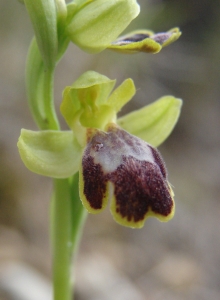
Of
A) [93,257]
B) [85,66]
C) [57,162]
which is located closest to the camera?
[57,162]

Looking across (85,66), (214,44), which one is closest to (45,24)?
(85,66)

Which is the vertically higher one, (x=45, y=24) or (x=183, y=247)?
(x=45, y=24)

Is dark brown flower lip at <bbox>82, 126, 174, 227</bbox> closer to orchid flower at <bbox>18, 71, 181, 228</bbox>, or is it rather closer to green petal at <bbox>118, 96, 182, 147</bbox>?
orchid flower at <bbox>18, 71, 181, 228</bbox>

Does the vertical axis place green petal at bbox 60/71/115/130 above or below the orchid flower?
above

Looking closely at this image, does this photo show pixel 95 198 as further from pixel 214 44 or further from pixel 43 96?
pixel 214 44

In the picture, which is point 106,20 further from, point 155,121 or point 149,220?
point 149,220

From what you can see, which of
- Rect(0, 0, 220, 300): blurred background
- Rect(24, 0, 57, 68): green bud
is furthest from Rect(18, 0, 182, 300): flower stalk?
Rect(0, 0, 220, 300): blurred background

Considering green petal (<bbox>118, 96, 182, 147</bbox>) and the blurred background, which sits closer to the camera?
green petal (<bbox>118, 96, 182, 147</bbox>)
